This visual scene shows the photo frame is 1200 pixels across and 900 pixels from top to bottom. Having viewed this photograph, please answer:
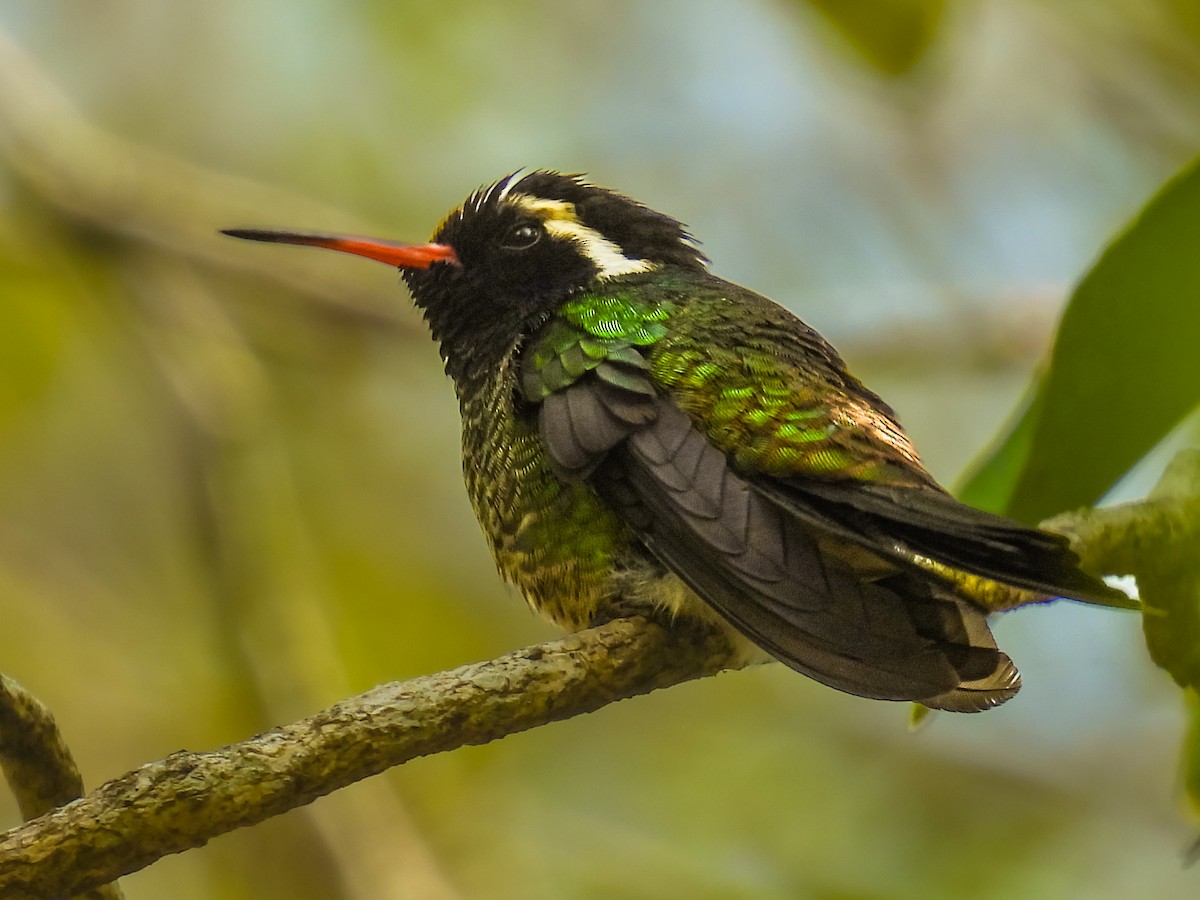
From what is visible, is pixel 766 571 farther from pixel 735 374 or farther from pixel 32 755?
pixel 32 755

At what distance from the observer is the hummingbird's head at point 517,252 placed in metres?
3.41

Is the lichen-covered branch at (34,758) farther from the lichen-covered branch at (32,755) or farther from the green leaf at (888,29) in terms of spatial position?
the green leaf at (888,29)

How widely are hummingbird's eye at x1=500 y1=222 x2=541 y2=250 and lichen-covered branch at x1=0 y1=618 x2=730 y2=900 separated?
1.42 m

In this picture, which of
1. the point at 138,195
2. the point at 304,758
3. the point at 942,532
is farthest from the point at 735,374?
the point at 138,195

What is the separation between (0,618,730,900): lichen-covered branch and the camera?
185 centimetres

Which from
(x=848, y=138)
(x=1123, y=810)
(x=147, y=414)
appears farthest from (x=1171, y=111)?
(x=147, y=414)

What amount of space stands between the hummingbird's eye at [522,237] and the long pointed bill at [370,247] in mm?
139

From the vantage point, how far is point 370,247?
340 centimetres

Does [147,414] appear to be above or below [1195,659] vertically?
above

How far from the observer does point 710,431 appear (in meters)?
2.74

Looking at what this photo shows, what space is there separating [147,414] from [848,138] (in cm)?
414

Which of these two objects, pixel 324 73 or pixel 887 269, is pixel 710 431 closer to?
pixel 887 269

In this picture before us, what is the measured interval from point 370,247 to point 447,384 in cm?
422

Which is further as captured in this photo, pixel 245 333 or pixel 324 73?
pixel 324 73
